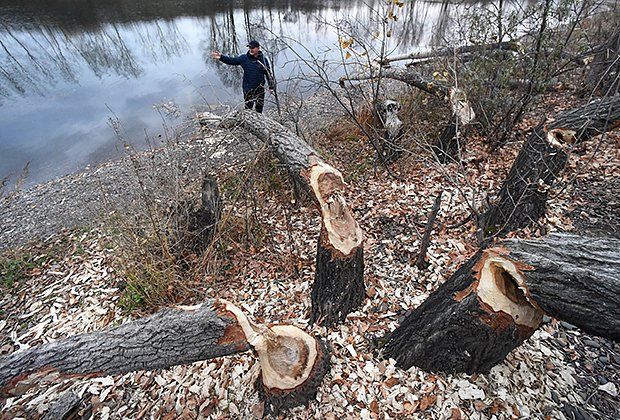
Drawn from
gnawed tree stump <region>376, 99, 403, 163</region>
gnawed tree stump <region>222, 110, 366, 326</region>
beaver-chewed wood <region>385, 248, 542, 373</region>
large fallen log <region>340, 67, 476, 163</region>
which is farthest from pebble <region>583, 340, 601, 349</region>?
gnawed tree stump <region>376, 99, 403, 163</region>

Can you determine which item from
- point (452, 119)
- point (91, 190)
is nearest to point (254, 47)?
point (452, 119)

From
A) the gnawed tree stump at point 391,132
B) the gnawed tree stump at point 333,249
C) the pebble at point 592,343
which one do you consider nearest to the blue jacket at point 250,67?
the gnawed tree stump at point 391,132

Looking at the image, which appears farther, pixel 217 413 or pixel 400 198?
pixel 400 198

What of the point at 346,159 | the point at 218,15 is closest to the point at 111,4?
the point at 218,15

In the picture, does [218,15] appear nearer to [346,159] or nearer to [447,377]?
[346,159]

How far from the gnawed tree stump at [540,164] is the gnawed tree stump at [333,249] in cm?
137

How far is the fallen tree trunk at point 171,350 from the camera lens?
6.06 feet

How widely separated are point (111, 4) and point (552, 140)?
63.0 feet

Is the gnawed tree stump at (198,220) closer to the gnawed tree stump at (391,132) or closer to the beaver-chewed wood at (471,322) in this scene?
the beaver-chewed wood at (471,322)

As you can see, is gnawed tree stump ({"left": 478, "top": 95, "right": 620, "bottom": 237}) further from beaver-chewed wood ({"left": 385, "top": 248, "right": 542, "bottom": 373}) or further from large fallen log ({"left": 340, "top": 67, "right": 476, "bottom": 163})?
beaver-chewed wood ({"left": 385, "top": 248, "right": 542, "bottom": 373})

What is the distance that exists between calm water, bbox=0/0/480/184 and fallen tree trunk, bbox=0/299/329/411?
192 inches

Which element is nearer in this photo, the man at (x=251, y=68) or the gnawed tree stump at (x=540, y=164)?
the gnawed tree stump at (x=540, y=164)

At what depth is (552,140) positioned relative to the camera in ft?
9.56

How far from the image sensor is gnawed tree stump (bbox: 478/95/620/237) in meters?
2.88
